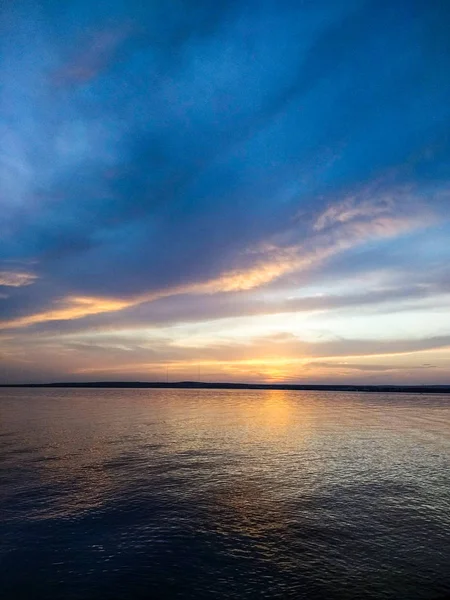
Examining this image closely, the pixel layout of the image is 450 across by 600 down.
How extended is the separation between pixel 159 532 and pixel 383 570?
10.4 meters

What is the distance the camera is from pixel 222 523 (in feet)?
74.6

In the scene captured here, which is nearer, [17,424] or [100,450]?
[100,450]

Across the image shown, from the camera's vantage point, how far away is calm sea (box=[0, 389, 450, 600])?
1620cm

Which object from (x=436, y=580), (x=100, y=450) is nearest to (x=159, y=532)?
(x=436, y=580)

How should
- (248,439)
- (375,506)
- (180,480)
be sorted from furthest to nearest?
(248,439), (180,480), (375,506)

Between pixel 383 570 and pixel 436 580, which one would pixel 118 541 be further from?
pixel 436 580

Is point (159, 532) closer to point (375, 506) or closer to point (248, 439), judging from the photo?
point (375, 506)

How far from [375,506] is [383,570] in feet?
29.9

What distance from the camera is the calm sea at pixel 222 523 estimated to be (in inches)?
638

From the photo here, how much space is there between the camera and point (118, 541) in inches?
795

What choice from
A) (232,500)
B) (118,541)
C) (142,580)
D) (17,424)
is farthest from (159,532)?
(17,424)

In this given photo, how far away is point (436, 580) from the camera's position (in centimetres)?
1628

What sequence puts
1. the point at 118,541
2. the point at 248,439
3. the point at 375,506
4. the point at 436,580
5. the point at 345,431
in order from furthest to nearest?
the point at 345,431
the point at 248,439
the point at 375,506
the point at 118,541
the point at 436,580

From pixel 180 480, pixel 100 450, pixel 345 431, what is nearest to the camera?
pixel 180 480
